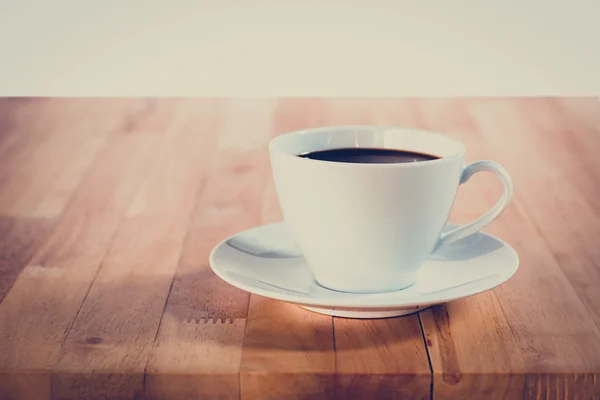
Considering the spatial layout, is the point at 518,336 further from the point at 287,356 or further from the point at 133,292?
the point at 133,292

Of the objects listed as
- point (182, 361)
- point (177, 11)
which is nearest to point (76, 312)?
point (182, 361)

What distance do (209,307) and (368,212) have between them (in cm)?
12

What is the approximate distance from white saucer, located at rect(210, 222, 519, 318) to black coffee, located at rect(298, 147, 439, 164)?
2.8 inches

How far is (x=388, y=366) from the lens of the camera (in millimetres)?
489

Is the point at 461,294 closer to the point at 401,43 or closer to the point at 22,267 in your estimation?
the point at 22,267

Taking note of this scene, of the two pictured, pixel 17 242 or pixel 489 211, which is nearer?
pixel 489 211

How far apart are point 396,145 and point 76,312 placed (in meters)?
0.25

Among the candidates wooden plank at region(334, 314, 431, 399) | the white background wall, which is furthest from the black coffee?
the white background wall

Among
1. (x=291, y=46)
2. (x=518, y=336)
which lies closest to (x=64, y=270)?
(x=518, y=336)

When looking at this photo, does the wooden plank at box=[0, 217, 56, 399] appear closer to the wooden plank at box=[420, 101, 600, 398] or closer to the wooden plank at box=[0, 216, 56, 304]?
the wooden plank at box=[0, 216, 56, 304]

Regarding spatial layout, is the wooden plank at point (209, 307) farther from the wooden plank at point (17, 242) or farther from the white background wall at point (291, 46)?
the white background wall at point (291, 46)

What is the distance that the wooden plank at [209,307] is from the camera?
19.1 inches

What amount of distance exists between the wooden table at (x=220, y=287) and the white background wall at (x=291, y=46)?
149 centimetres

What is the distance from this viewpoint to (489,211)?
2.01 feet
